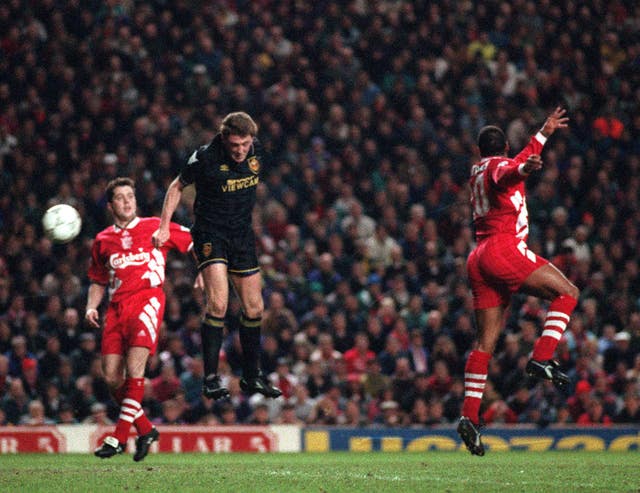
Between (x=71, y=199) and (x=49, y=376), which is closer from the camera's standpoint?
(x=49, y=376)

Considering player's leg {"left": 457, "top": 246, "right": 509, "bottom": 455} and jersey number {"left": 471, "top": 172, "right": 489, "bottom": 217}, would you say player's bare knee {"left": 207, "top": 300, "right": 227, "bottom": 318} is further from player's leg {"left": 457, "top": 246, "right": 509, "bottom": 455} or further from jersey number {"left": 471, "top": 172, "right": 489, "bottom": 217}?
jersey number {"left": 471, "top": 172, "right": 489, "bottom": 217}

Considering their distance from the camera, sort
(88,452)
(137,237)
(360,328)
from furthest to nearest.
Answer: (360,328), (88,452), (137,237)

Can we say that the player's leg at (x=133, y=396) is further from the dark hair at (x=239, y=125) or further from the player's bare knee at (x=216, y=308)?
the dark hair at (x=239, y=125)

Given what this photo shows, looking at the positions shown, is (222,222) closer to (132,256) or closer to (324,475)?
(132,256)

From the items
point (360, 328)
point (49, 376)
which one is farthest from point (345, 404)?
point (49, 376)

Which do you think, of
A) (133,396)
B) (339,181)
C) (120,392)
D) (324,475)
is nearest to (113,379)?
(120,392)

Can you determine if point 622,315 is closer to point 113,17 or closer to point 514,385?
point 514,385

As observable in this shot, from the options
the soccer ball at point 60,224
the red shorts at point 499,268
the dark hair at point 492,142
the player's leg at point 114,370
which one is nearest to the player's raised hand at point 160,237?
the player's leg at point 114,370

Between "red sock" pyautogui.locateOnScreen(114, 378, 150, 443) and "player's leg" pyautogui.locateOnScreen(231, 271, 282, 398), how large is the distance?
98 centimetres

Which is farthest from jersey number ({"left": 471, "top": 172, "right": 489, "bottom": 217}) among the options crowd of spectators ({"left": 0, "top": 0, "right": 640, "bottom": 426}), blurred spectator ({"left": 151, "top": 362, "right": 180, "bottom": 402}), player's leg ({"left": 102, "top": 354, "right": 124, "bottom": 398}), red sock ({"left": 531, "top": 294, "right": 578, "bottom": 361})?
blurred spectator ({"left": 151, "top": 362, "right": 180, "bottom": 402})

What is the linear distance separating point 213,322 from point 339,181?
814 cm

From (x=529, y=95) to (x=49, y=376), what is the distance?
9.52 metres

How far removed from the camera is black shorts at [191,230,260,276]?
9773 mm

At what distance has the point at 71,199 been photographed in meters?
16.6
